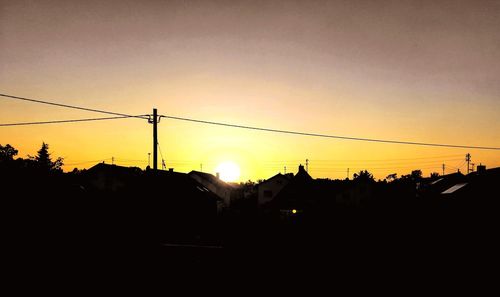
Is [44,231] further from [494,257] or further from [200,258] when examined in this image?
[494,257]

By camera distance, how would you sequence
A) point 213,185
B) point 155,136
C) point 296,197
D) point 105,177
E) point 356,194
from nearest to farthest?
point 155,136 < point 296,197 < point 356,194 < point 105,177 < point 213,185

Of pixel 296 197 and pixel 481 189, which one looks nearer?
pixel 481 189

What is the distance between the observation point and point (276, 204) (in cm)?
4709

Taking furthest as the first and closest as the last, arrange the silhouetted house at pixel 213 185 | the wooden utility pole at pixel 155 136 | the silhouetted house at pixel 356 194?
the silhouetted house at pixel 213 185 < the silhouetted house at pixel 356 194 < the wooden utility pole at pixel 155 136

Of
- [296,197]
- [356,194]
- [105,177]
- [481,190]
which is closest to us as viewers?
[481,190]

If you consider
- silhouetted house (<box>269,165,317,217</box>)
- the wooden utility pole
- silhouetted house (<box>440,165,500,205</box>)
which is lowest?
silhouetted house (<box>269,165,317,217</box>)

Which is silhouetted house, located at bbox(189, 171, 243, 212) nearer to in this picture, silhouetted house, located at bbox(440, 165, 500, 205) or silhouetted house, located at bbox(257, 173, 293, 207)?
silhouetted house, located at bbox(257, 173, 293, 207)

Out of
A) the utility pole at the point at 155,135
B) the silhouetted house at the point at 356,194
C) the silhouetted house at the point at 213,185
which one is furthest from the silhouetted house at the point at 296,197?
the utility pole at the point at 155,135

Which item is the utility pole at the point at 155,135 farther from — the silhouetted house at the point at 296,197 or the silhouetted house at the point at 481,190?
the silhouetted house at the point at 296,197

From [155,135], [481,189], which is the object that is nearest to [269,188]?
[481,189]

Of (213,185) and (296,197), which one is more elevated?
(213,185)

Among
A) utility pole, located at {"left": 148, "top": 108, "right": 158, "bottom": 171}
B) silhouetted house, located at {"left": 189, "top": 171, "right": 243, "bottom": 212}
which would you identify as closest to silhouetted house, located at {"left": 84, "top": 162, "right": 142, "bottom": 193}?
silhouetted house, located at {"left": 189, "top": 171, "right": 243, "bottom": 212}

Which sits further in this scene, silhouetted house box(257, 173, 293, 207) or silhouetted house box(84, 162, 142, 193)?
silhouetted house box(257, 173, 293, 207)

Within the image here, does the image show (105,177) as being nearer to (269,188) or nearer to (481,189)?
(269,188)
